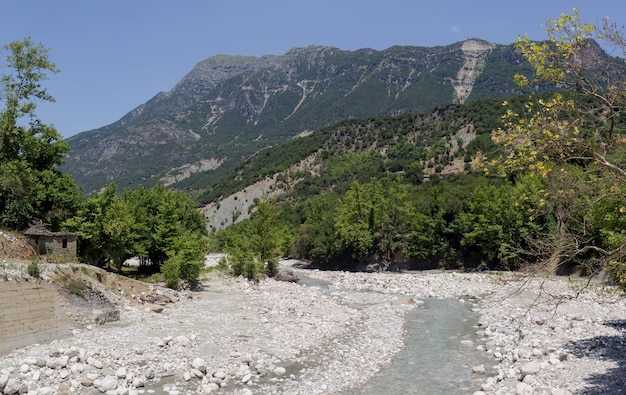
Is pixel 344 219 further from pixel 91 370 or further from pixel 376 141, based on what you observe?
pixel 376 141

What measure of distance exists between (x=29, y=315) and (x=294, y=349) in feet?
40.0

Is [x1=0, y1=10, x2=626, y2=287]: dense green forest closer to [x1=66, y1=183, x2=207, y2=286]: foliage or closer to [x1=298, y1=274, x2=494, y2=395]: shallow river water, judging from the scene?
[x1=66, y1=183, x2=207, y2=286]: foliage

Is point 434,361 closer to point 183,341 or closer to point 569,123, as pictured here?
point 183,341

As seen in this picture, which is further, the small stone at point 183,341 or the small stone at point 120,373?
the small stone at point 183,341

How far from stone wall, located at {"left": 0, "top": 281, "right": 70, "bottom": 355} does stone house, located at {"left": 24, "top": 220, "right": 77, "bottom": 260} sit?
9.25 m

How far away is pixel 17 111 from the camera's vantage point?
1329 inches

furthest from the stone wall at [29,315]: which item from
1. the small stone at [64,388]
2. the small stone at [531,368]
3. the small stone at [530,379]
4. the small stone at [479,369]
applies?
the small stone at [531,368]

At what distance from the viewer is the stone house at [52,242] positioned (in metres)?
31.6

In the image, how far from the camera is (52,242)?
32.2 metres

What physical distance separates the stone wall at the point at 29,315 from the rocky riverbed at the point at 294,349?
27.8 inches

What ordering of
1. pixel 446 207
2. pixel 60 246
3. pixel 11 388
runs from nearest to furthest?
pixel 11 388 → pixel 60 246 → pixel 446 207

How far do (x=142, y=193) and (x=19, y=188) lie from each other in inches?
775

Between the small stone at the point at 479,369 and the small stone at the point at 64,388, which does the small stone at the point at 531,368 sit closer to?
the small stone at the point at 479,369

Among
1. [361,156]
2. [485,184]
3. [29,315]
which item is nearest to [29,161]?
[29,315]
